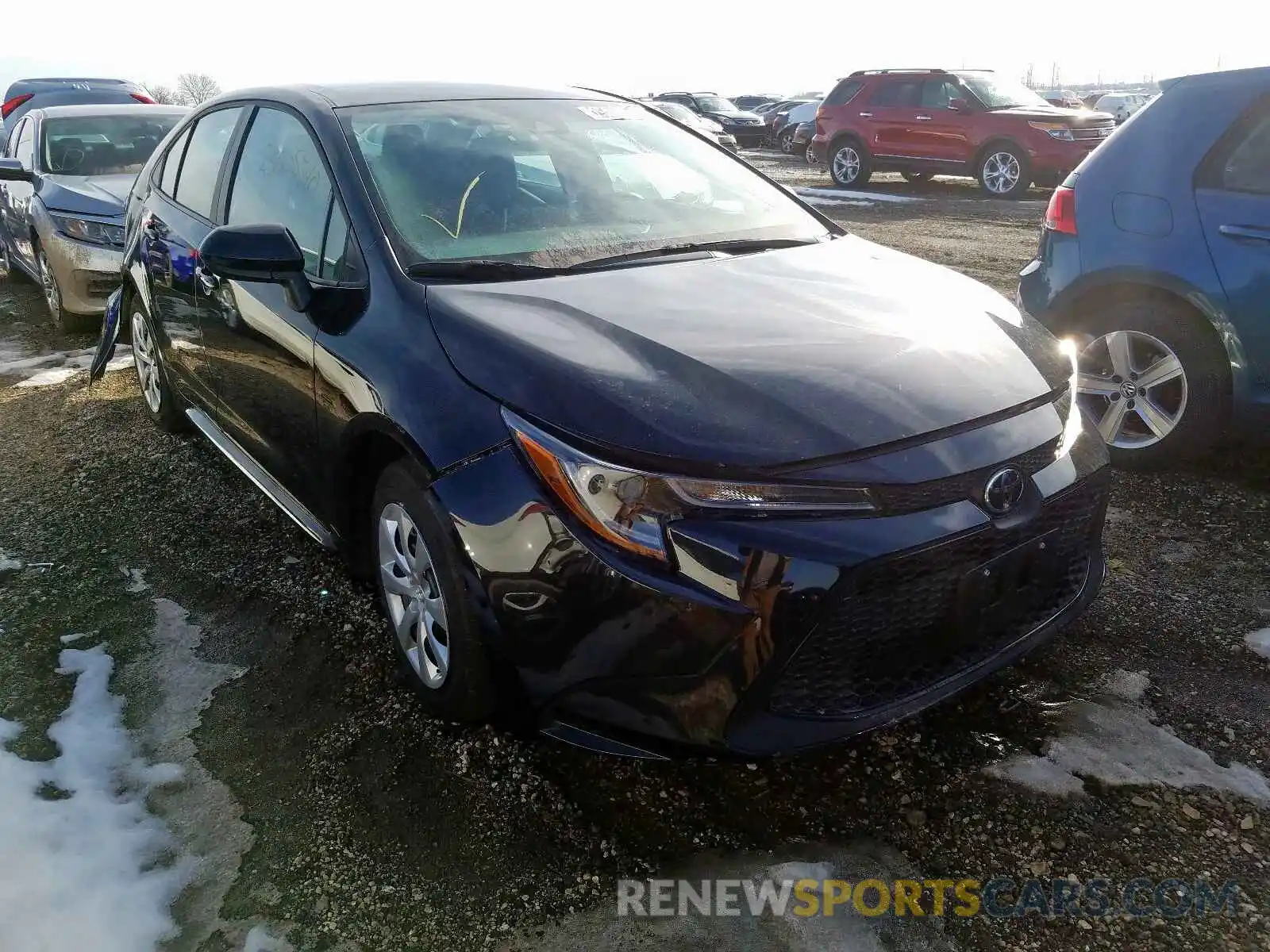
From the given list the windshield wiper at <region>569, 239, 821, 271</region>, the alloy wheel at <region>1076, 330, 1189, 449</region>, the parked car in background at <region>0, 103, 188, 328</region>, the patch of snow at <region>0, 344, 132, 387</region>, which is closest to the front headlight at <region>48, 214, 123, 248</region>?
the parked car in background at <region>0, 103, 188, 328</region>

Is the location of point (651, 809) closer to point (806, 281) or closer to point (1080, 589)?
point (1080, 589)

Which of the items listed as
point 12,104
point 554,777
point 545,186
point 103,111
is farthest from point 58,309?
point 12,104

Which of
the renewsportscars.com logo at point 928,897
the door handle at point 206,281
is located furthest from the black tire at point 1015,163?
the renewsportscars.com logo at point 928,897

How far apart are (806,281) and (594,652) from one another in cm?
126

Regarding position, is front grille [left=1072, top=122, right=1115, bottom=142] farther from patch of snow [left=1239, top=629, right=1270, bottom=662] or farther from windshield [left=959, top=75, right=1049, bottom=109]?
patch of snow [left=1239, top=629, right=1270, bottom=662]

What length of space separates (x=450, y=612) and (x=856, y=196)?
1328 cm

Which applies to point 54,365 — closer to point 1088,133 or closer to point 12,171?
point 12,171

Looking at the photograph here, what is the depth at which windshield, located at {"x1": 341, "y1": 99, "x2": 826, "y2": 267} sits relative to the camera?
270 cm

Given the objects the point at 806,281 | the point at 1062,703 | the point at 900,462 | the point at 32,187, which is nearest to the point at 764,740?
the point at 900,462

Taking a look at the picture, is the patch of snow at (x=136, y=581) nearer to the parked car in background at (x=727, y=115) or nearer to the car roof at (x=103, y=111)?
the car roof at (x=103, y=111)

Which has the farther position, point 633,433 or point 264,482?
point 264,482

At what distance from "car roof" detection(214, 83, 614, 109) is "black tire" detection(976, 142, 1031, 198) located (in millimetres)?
11727

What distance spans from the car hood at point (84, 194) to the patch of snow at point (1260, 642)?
6.43 meters

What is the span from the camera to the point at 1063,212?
4.06 m
